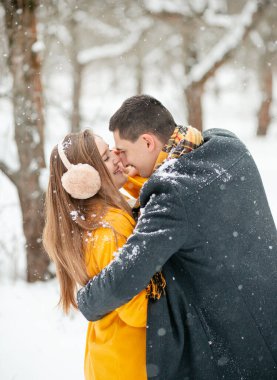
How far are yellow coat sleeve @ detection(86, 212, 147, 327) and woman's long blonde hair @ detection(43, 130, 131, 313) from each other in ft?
0.20

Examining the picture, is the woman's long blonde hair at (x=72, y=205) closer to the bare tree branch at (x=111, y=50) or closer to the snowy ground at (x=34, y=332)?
the snowy ground at (x=34, y=332)

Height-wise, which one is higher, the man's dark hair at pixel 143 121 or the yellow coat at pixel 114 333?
the man's dark hair at pixel 143 121

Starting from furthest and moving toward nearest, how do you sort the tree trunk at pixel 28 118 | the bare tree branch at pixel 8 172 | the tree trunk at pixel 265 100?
1. the tree trunk at pixel 265 100
2. the bare tree branch at pixel 8 172
3. the tree trunk at pixel 28 118

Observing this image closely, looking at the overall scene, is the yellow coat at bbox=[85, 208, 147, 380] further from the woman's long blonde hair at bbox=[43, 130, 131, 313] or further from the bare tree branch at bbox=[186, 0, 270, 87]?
the bare tree branch at bbox=[186, 0, 270, 87]

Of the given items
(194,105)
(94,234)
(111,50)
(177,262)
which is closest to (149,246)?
(177,262)

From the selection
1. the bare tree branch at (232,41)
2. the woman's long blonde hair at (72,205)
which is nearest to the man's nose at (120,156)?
the woman's long blonde hair at (72,205)

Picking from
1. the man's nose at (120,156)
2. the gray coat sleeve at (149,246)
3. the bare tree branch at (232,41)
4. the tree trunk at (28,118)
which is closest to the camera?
the gray coat sleeve at (149,246)

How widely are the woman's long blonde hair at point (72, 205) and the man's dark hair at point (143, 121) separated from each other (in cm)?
25

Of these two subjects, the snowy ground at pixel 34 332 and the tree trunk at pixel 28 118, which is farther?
the tree trunk at pixel 28 118

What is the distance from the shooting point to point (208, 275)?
72.1 inches

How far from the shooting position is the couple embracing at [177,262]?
1.74 meters

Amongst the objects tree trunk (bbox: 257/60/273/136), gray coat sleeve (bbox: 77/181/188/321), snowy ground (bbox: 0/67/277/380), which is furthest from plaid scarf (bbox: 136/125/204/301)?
tree trunk (bbox: 257/60/273/136)

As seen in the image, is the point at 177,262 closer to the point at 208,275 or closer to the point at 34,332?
the point at 208,275

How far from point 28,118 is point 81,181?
10.6 ft
